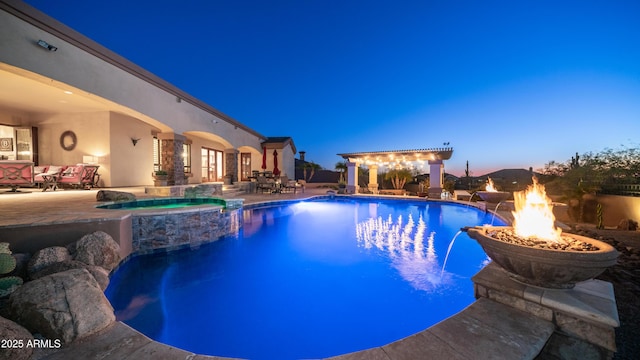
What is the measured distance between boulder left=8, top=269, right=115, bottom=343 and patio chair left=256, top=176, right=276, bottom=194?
1185 centimetres

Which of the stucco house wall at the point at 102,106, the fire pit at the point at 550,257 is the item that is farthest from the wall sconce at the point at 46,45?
the fire pit at the point at 550,257

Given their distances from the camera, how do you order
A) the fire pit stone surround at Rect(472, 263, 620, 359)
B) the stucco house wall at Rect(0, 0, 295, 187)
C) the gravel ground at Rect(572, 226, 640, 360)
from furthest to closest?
the stucco house wall at Rect(0, 0, 295, 187), the gravel ground at Rect(572, 226, 640, 360), the fire pit stone surround at Rect(472, 263, 620, 359)

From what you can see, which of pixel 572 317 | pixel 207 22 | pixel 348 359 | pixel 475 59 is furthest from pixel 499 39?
pixel 207 22

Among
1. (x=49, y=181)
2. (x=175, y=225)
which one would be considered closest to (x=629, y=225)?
(x=175, y=225)

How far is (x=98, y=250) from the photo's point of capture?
3664 millimetres

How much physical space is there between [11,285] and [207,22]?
27.7 meters

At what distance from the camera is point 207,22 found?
928 inches

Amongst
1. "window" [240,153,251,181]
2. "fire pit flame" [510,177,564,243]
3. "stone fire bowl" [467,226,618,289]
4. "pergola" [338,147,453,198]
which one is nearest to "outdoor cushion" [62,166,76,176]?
"window" [240,153,251,181]

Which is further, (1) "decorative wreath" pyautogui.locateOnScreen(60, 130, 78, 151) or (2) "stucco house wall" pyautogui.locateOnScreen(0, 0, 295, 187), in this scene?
(1) "decorative wreath" pyautogui.locateOnScreen(60, 130, 78, 151)

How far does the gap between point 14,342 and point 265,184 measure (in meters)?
12.7

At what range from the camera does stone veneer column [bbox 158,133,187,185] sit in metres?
9.95

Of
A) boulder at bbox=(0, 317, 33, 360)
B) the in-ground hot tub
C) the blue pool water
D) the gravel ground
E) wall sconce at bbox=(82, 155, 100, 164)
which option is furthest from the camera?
wall sconce at bbox=(82, 155, 100, 164)

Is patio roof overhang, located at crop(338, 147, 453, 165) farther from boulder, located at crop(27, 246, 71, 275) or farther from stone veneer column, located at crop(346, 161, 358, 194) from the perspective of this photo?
boulder, located at crop(27, 246, 71, 275)

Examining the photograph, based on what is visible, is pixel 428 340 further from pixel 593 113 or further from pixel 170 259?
pixel 593 113
